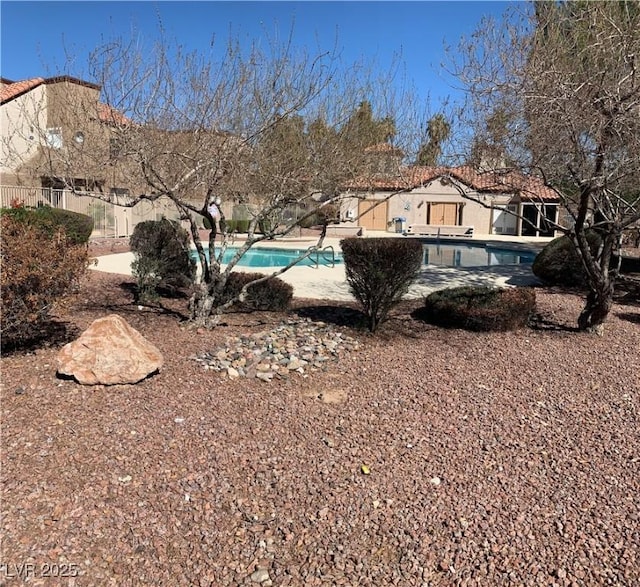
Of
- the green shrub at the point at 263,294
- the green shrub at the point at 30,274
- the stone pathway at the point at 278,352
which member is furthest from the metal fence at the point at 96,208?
the green shrub at the point at 30,274

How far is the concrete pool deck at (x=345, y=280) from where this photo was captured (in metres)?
10.5

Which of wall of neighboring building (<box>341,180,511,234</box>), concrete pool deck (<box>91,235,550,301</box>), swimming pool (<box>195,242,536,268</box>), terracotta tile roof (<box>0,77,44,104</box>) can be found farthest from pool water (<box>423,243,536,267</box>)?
terracotta tile roof (<box>0,77,44,104</box>)

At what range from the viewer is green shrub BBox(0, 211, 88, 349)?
5020 millimetres

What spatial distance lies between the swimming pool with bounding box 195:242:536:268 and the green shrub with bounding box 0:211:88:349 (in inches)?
402

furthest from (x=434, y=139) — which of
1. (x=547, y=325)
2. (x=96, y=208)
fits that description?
(x=96, y=208)

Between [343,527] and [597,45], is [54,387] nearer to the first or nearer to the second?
[343,527]

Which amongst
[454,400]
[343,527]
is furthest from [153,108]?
[343,527]

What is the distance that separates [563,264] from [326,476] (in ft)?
28.9

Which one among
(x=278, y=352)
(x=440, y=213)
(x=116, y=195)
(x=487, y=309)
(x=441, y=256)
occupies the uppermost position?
(x=440, y=213)

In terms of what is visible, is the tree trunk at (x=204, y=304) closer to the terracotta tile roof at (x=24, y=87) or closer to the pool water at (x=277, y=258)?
the terracotta tile roof at (x=24, y=87)

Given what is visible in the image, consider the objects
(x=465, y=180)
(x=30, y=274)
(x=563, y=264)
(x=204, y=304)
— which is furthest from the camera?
(x=563, y=264)

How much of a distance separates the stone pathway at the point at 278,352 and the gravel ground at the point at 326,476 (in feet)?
0.63

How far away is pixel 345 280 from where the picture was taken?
36.6ft

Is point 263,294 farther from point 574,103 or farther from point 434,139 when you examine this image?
point 574,103
